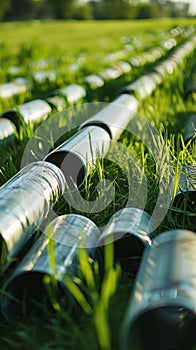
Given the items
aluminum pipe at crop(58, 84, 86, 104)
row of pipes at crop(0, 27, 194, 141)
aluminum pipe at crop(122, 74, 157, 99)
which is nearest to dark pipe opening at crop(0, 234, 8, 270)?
row of pipes at crop(0, 27, 194, 141)

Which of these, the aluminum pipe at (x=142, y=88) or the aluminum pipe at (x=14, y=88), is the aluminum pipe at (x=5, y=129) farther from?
the aluminum pipe at (x=142, y=88)

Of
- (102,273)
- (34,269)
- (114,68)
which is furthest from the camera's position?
(114,68)

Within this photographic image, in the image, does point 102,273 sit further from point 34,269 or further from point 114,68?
point 114,68

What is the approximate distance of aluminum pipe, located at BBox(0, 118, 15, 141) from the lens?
269 centimetres

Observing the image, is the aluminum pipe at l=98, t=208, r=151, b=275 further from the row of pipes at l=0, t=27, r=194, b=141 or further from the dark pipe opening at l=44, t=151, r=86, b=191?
the row of pipes at l=0, t=27, r=194, b=141

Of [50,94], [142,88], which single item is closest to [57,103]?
[50,94]

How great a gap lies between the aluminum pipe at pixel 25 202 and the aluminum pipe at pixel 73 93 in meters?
1.94

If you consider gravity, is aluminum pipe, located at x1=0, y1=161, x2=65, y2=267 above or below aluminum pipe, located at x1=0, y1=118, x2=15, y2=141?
above

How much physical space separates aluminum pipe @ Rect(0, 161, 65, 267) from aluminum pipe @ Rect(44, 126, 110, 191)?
201 mm

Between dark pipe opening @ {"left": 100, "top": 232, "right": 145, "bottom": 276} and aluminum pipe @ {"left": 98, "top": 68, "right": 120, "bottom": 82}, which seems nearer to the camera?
dark pipe opening @ {"left": 100, "top": 232, "right": 145, "bottom": 276}

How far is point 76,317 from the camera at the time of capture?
1.32 m

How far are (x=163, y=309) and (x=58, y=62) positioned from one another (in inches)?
205

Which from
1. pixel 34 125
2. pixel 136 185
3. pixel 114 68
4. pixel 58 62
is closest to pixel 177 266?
pixel 136 185

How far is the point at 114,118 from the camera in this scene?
2.74 m
